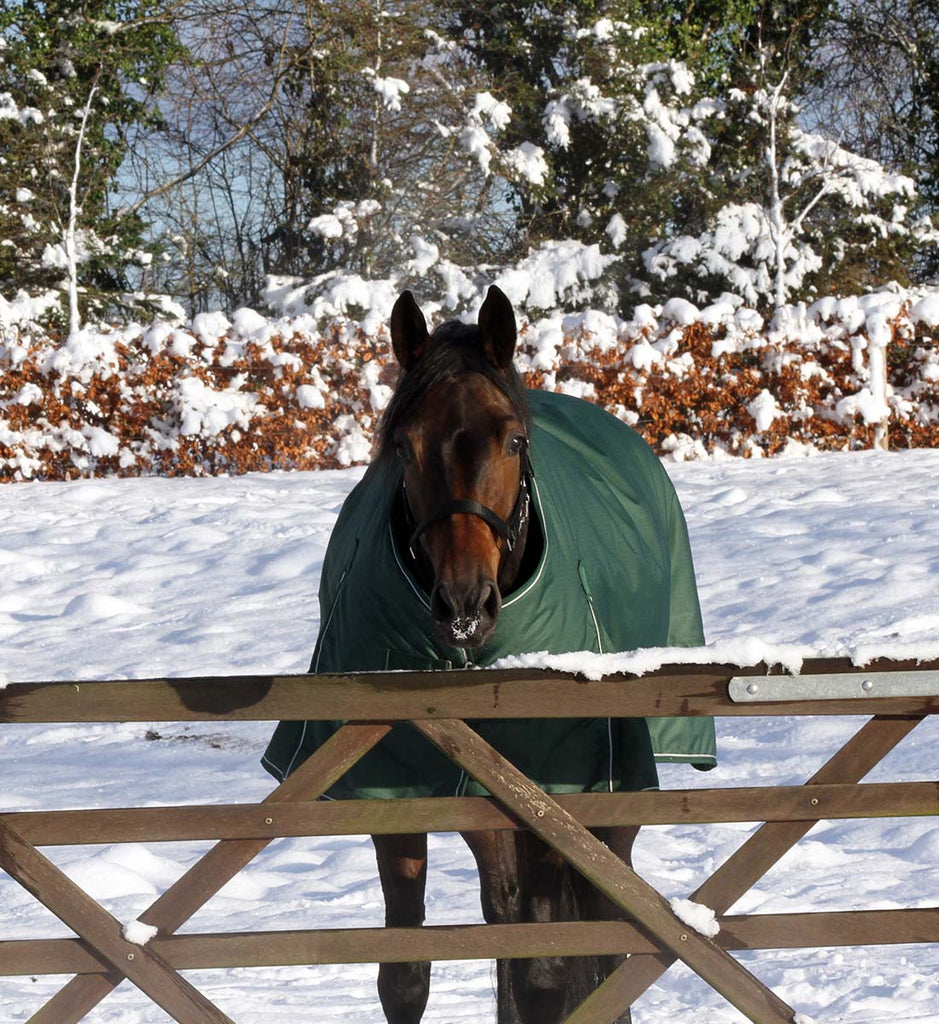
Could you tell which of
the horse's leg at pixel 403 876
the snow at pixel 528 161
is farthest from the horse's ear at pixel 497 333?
the snow at pixel 528 161

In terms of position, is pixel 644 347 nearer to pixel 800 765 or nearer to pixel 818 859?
pixel 800 765

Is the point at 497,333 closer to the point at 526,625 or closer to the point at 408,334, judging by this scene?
the point at 408,334

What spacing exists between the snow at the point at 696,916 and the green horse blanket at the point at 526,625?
1.68ft

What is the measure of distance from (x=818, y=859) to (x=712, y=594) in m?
3.22

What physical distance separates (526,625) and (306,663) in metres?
4.16

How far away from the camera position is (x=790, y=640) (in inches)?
255

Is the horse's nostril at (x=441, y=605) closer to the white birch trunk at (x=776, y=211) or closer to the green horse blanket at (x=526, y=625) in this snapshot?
the green horse blanket at (x=526, y=625)

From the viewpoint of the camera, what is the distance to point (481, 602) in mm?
2404

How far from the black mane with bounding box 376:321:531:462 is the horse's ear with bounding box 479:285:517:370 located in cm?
2

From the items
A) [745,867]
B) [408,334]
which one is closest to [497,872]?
[745,867]

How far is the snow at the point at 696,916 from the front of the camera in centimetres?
230

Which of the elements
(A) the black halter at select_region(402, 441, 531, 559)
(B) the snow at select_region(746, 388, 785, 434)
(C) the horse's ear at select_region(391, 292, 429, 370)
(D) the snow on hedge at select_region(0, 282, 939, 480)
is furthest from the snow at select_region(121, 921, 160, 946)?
(B) the snow at select_region(746, 388, 785, 434)

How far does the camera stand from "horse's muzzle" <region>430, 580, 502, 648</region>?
2391 mm

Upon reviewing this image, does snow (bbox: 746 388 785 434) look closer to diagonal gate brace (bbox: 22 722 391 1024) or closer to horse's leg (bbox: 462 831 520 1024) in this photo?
horse's leg (bbox: 462 831 520 1024)
